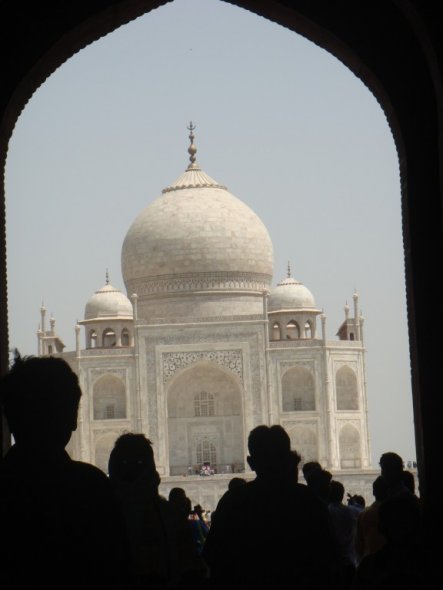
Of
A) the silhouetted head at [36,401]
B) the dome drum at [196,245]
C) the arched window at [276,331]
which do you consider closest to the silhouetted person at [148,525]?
the silhouetted head at [36,401]

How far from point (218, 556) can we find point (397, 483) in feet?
6.91

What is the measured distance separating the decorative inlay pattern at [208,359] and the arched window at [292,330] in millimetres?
3372

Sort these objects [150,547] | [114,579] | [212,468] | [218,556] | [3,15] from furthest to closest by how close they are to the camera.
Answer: [212,468] → [3,15] → [150,547] → [218,556] → [114,579]

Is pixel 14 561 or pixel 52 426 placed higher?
pixel 52 426

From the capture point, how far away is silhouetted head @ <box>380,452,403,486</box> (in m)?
6.32

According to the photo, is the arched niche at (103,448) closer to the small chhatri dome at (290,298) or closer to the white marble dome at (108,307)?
the white marble dome at (108,307)

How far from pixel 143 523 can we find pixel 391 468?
191 cm

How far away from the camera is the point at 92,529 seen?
3285mm

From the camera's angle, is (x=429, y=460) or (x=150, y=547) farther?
(x=429, y=460)

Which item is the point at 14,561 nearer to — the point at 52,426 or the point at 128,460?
the point at 52,426

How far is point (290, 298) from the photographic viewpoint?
134 feet

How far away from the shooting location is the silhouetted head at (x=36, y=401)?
343cm

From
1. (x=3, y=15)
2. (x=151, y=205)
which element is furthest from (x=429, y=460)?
(x=151, y=205)

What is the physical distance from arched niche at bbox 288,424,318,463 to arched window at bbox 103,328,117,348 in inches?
251
